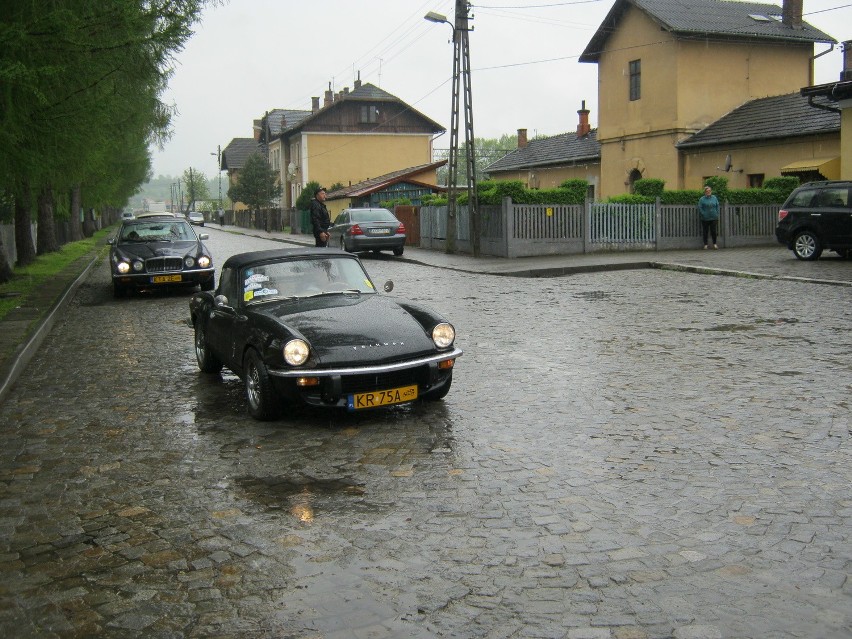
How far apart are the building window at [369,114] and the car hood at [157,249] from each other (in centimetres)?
5155

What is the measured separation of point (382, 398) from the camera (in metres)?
6.95

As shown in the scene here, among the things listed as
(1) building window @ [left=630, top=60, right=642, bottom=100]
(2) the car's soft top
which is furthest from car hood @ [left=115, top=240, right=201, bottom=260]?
(1) building window @ [left=630, top=60, right=642, bottom=100]

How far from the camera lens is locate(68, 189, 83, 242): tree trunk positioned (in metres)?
40.8

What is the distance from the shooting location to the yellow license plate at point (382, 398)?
6859 millimetres

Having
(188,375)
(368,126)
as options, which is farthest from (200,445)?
(368,126)

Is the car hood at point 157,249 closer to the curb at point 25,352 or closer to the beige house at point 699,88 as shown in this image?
the curb at point 25,352

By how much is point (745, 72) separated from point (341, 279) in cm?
3262

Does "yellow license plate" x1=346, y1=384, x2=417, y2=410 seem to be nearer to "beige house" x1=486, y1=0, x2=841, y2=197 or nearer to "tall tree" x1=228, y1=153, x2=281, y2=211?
"beige house" x1=486, y1=0, x2=841, y2=197

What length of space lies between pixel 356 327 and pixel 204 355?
2867 mm

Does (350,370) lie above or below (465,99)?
below

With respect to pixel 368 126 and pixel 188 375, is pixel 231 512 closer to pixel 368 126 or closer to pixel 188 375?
pixel 188 375

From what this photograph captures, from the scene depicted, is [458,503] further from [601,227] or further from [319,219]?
[601,227]

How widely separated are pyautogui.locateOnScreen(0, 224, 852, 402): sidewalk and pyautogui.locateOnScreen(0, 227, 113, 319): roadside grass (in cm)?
25

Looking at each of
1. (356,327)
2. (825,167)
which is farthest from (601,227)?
(356,327)
